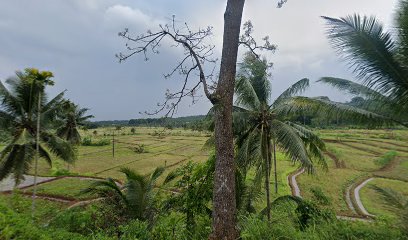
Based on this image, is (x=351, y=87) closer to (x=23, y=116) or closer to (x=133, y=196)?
(x=133, y=196)

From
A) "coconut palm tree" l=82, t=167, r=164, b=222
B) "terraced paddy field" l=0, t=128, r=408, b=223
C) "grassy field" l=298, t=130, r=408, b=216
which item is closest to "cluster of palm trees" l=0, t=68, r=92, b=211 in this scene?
"terraced paddy field" l=0, t=128, r=408, b=223

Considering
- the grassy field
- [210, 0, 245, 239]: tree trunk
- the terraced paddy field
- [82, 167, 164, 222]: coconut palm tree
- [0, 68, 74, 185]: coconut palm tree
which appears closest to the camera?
[210, 0, 245, 239]: tree trunk

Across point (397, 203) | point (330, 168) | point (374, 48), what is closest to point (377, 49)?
point (374, 48)

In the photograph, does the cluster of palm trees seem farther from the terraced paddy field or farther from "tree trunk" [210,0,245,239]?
"tree trunk" [210,0,245,239]

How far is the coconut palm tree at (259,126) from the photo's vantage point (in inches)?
354

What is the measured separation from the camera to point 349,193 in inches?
776

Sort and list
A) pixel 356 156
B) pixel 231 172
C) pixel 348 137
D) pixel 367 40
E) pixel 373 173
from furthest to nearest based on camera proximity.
Result: pixel 348 137 < pixel 356 156 < pixel 373 173 < pixel 367 40 < pixel 231 172

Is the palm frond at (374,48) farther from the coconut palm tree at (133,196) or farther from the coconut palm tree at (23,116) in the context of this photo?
the coconut palm tree at (23,116)

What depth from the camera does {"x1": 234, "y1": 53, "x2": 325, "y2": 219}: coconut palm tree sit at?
900cm

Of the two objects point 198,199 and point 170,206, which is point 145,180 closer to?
point 170,206

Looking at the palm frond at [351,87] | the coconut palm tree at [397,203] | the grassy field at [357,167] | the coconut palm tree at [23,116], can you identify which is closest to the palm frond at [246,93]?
the palm frond at [351,87]

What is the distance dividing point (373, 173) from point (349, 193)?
22.9 feet

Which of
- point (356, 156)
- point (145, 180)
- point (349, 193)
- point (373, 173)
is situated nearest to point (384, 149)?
point (356, 156)

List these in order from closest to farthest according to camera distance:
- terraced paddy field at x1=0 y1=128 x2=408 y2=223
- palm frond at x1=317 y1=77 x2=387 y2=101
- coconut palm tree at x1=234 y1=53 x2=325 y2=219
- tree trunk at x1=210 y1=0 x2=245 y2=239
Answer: tree trunk at x1=210 y1=0 x2=245 y2=239 → palm frond at x1=317 y1=77 x2=387 y2=101 → coconut palm tree at x1=234 y1=53 x2=325 y2=219 → terraced paddy field at x1=0 y1=128 x2=408 y2=223
